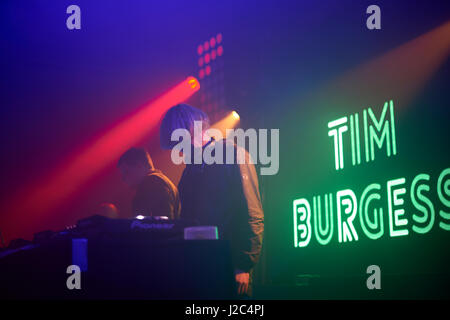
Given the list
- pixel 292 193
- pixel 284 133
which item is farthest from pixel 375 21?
pixel 292 193

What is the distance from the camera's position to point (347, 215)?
3.68 meters

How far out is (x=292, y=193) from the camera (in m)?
4.50

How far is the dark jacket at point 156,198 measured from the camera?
260cm

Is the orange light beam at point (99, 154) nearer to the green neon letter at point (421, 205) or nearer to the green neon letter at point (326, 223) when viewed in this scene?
the green neon letter at point (326, 223)

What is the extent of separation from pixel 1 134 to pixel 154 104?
5.98 ft

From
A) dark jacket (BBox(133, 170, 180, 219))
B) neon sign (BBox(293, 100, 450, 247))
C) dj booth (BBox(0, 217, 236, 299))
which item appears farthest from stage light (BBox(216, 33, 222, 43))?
dj booth (BBox(0, 217, 236, 299))

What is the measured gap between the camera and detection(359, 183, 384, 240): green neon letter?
339 cm

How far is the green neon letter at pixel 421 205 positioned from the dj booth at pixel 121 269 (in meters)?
2.05

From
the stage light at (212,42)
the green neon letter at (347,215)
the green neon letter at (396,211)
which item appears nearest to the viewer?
the green neon letter at (396,211)

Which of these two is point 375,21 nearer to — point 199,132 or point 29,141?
point 199,132

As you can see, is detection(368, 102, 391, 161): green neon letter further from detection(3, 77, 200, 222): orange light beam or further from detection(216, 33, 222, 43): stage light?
detection(3, 77, 200, 222): orange light beam

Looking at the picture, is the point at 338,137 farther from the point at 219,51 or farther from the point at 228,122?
the point at 219,51

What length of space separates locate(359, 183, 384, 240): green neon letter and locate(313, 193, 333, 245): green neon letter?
0.35m

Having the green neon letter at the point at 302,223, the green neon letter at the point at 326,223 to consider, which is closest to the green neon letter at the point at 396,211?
the green neon letter at the point at 326,223
